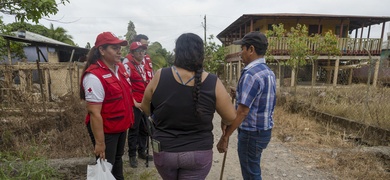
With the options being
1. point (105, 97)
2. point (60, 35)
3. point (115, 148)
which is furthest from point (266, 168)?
point (60, 35)

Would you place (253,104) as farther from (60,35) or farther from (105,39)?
(60,35)

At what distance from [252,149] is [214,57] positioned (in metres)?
14.8

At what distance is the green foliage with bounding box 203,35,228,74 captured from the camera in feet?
54.2

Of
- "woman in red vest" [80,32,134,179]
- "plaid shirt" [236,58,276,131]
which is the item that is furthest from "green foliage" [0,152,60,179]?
"plaid shirt" [236,58,276,131]

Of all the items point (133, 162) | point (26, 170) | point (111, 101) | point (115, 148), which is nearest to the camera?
point (111, 101)

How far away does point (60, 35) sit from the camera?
74.7 ft

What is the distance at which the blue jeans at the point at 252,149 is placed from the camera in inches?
82.5

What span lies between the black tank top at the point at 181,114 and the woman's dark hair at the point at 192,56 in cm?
4

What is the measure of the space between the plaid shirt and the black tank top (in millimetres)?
515

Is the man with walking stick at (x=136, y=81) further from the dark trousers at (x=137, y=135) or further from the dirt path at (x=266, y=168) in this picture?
the dirt path at (x=266, y=168)

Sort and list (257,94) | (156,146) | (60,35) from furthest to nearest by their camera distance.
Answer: (60,35) → (257,94) → (156,146)

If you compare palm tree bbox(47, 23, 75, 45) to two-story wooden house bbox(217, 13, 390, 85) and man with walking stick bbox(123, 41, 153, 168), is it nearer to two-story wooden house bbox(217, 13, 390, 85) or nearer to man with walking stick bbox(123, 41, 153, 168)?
two-story wooden house bbox(217, 13, 390, 85)

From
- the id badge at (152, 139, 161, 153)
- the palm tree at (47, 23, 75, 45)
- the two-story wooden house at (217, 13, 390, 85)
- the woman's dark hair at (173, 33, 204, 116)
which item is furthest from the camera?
the palm tree at (47, 23, 75, 45)

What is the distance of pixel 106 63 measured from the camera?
2.17 meters
